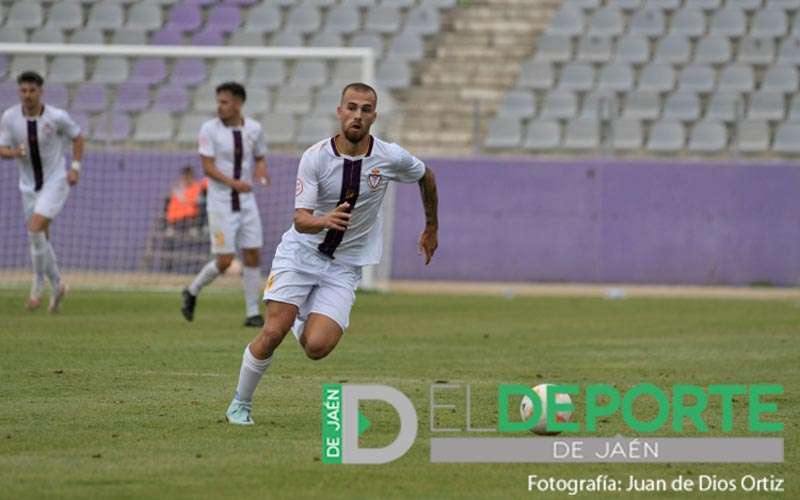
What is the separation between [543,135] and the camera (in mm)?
25516

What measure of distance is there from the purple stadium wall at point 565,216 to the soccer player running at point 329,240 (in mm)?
14757

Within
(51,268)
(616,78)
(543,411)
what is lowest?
(543,411)

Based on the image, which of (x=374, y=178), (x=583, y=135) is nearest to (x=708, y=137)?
(x=583, y=135)

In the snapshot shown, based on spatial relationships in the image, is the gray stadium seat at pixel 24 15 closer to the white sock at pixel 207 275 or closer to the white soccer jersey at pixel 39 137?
the white soccer jersey at pixel 39 137

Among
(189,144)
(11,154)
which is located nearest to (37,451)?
(11,154)

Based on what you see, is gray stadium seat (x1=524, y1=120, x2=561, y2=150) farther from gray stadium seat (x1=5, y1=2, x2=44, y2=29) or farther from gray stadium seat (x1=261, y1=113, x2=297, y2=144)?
gray stadium seat (x1=5, y1=2, x2=44, y2=29)

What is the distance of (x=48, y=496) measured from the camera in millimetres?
6852

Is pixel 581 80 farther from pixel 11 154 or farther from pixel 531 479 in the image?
pixel 531 479

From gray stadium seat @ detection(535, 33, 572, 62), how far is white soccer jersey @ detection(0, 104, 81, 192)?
11630 millimetres

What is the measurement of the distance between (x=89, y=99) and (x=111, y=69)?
1.23 m

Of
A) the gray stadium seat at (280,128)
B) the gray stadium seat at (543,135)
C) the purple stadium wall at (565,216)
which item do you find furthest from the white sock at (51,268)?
the gray stadium seat at (543,135)

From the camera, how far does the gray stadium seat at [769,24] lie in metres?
26.4

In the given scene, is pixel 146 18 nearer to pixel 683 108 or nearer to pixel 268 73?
pixel 268 73

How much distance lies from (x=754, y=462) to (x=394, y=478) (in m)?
1.94
